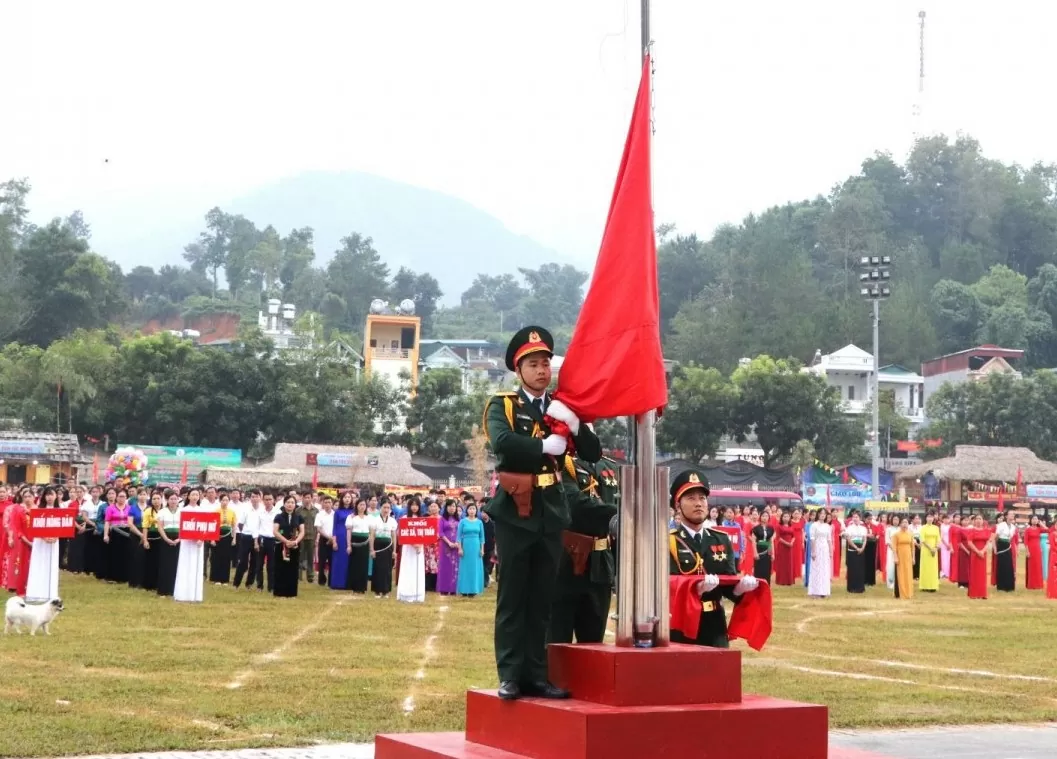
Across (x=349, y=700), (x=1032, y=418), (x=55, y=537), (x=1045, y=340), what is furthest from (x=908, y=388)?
(x=349, y=700)

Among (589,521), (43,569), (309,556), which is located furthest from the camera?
(309,556)

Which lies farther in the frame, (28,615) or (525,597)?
(28,615)

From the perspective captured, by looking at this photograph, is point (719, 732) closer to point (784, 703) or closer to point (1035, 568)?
point (784, 703)

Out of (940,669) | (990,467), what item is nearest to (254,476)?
(990,467)

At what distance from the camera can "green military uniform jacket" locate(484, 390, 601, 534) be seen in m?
6.33

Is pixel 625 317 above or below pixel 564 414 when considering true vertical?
above

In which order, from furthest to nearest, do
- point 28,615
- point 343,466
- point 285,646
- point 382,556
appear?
point 343,466
point 382,556
point 28,615
point 285,646

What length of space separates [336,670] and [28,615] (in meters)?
3.92

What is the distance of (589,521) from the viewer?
6895 mm

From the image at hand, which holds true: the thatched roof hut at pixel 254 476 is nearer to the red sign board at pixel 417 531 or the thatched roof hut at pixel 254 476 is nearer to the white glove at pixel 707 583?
the red sign board at pixel 417 531

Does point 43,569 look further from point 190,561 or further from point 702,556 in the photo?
point 702,556

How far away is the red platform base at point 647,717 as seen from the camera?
575cm

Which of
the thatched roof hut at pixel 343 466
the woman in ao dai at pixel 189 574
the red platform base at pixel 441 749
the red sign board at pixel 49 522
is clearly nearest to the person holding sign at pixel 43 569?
the red sign board at pixel 49 522

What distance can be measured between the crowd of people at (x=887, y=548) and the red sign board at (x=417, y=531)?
5.06 metres
